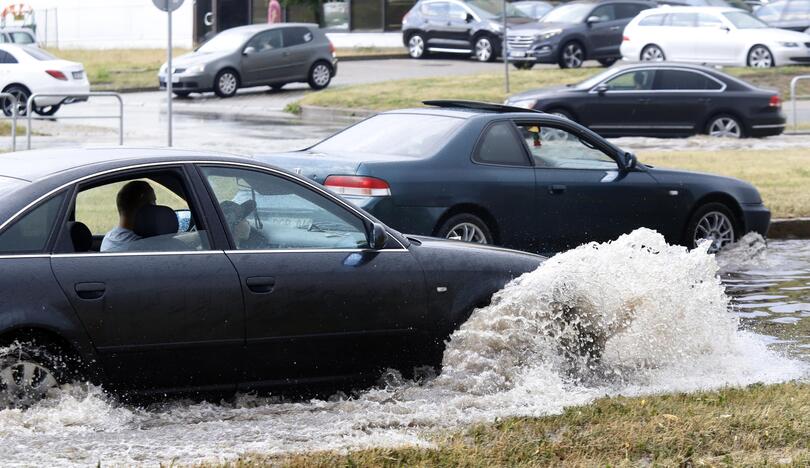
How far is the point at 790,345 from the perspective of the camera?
30.1 ft

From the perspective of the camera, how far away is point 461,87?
31203 millimetres

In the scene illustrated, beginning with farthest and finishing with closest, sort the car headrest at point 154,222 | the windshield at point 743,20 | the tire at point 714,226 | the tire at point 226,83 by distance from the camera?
the windshield at point 743,20 < the tire at point 226,83 < the tire at point 714,226 < the car headrest at point 154,222

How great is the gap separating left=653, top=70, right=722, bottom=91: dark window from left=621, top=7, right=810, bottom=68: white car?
35.2ft

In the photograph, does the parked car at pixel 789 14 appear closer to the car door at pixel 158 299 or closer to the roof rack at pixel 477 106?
the roof rack at pixel 477 106

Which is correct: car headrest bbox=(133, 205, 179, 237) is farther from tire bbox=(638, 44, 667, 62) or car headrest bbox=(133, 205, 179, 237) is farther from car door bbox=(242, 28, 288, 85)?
tire bbox=(638, 44, 667, 62)

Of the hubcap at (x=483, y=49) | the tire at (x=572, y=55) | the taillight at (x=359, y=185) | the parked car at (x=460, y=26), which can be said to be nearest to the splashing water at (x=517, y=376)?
the taillight at (x=359, y=185)

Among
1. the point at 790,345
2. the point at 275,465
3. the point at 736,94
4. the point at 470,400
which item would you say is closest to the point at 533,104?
the point at 736,94

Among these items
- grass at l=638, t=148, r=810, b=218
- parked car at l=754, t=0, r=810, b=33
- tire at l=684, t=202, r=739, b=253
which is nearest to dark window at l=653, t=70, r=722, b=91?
grass at l=638, t=148, r=810, b=218

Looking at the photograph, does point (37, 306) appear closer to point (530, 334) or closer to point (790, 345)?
point (530, 334)

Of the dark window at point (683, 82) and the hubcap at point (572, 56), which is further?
the hubcap at point (572, 56)

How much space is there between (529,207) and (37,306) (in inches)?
233

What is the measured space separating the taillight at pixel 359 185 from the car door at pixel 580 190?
155 cm

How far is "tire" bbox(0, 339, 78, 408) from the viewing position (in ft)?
20.8

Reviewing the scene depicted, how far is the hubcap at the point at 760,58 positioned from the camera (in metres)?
33.9
